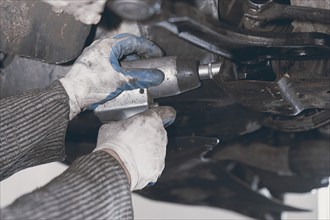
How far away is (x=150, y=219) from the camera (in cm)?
229

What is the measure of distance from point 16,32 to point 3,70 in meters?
0.25

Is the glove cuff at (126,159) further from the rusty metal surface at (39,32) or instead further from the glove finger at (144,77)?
the rusty metal surface at (39,32)

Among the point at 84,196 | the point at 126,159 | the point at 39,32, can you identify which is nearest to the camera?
the point at 84,196

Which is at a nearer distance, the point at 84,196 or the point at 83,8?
the point at 84,196

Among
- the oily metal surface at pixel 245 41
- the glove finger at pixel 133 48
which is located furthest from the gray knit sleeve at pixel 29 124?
the oily metal surface at pixel 245 41

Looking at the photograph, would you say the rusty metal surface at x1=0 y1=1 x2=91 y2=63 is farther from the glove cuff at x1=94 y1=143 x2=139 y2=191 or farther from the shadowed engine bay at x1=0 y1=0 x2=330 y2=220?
the glove cuff at x1=94 y1=143 x2=139 y2=191

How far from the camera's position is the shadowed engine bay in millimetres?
967

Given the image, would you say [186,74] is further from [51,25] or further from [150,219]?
[150,219]

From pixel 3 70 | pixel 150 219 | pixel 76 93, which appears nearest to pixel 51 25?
pixel 76 93

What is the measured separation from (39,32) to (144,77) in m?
0.29

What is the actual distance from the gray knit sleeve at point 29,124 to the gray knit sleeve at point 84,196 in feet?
0.42

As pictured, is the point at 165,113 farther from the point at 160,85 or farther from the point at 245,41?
the point at 245,41

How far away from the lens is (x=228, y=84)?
1.04m

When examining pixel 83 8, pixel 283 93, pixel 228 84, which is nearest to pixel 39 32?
pixel 83 8
